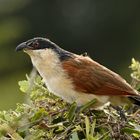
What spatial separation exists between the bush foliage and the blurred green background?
1443 cm

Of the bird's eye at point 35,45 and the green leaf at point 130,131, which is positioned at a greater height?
the bird's eye at point 35,45

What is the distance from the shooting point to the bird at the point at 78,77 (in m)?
6.37

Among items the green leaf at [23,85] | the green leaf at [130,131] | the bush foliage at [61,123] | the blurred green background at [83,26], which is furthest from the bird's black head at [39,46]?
the blurred green background at [83,26]

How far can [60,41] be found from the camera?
77.3ft

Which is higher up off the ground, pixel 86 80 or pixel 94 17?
pixel 94 17

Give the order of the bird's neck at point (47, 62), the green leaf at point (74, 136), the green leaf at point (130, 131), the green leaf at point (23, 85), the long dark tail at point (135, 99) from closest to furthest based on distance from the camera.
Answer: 1. the green leaf at point (74, 136)
2. the green leaf at point (130, 131)
3. the green leaf at point (23, 85)
4. the long dark tail at point (135, 99)
5. the bird's neck at point (47, 62)

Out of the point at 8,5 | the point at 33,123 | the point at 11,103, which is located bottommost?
the point at 33,123

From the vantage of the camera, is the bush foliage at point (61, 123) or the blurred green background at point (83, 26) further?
the blurred green background at point (83, 26)

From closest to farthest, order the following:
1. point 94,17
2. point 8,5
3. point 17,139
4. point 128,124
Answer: point 17,139, point 128,124, point 8,5, point 94,17

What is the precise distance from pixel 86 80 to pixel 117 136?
4.65 ft

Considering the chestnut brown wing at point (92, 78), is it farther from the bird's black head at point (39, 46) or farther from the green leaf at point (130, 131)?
the green leaf at point (130, 131)

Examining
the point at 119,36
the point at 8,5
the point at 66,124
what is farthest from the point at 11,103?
the point at 119,36

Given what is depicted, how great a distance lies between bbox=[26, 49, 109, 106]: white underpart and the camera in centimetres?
632

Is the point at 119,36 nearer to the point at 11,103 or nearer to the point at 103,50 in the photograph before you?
the point at 103,50
